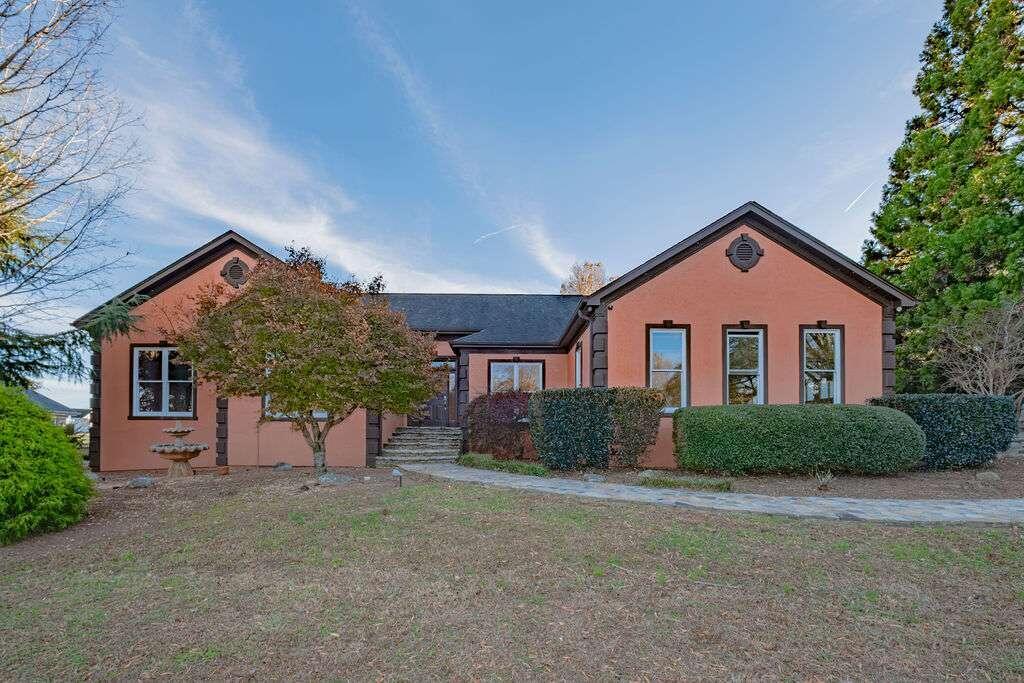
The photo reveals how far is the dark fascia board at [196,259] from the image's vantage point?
12555 millimetres

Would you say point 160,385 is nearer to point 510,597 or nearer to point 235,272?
point 235,272

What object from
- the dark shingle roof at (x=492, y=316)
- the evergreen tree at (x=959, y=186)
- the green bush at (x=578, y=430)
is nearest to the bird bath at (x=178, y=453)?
the dark shingle roof at (x=492, y=316)

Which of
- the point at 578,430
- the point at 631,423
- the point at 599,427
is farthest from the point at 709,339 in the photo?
the point at 578,430

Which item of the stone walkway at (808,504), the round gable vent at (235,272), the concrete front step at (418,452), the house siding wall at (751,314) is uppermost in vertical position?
the round gable vent at (235,272)

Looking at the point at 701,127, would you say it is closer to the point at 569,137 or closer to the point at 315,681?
the point at 569,137

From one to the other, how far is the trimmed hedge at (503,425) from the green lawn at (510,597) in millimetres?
5604

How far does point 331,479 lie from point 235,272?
21.9 feet

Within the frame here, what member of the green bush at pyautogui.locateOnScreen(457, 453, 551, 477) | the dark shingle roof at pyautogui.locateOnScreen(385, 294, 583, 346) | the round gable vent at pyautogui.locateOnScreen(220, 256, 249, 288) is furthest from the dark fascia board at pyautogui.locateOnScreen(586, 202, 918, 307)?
the round gable vent at pyautogui.locateOnScreen(220, 256, 249, 288)

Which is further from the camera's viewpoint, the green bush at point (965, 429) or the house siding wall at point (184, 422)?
the house siding wall at point (184, 422)

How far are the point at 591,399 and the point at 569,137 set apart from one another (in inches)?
383

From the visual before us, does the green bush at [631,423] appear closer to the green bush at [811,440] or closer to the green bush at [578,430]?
the green bush at [578,430]

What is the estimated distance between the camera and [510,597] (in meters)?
4.14

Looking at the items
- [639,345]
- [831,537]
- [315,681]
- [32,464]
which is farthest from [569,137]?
[315,681]

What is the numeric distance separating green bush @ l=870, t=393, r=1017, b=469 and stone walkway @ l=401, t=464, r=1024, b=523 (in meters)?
2.68
